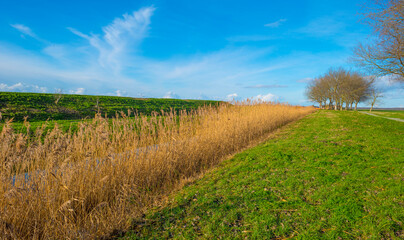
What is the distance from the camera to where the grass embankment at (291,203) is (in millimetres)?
2270

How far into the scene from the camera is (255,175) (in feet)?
13.0

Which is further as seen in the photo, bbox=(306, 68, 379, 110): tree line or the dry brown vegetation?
bbox=(306, 68, 379, 110): tree line

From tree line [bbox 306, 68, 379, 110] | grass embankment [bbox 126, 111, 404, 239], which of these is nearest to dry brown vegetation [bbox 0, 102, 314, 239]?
grass embankment [bbox 126, 111, 404, 239]

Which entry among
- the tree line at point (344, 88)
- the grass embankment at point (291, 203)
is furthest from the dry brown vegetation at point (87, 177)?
the tree line at point (344, 88)

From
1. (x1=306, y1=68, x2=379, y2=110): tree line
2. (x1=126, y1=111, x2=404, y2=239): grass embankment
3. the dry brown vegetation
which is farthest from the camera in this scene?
(x1=306, y1=68, x2=379, y2=110): tree line

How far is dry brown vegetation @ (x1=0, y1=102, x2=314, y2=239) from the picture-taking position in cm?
245

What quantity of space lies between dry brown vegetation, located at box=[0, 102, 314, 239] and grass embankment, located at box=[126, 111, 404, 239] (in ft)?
1.85

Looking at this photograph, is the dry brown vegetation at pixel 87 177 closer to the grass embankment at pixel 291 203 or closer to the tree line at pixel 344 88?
the grass embankment at pixel 291 203

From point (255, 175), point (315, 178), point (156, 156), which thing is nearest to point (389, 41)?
point (315, 178)

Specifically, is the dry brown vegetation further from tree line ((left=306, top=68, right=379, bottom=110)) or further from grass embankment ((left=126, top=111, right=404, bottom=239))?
tree line ((left=306, top=68, right=379, bottom=110))

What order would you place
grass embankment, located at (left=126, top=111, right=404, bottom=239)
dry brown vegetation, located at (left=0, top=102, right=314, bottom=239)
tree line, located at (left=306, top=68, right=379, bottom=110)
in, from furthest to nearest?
tree line, located at (left=306, top=68, right=379, bottom=110) < dry brown vegetation, located at (left=0, top=102, right=314, bottom=239) < grass embankment, located at (left=126, top=111, right=404, bottom=239)

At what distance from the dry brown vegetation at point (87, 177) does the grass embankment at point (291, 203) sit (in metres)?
0.56

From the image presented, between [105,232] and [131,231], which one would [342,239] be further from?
[105,232]

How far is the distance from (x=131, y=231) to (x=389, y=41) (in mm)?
11388
